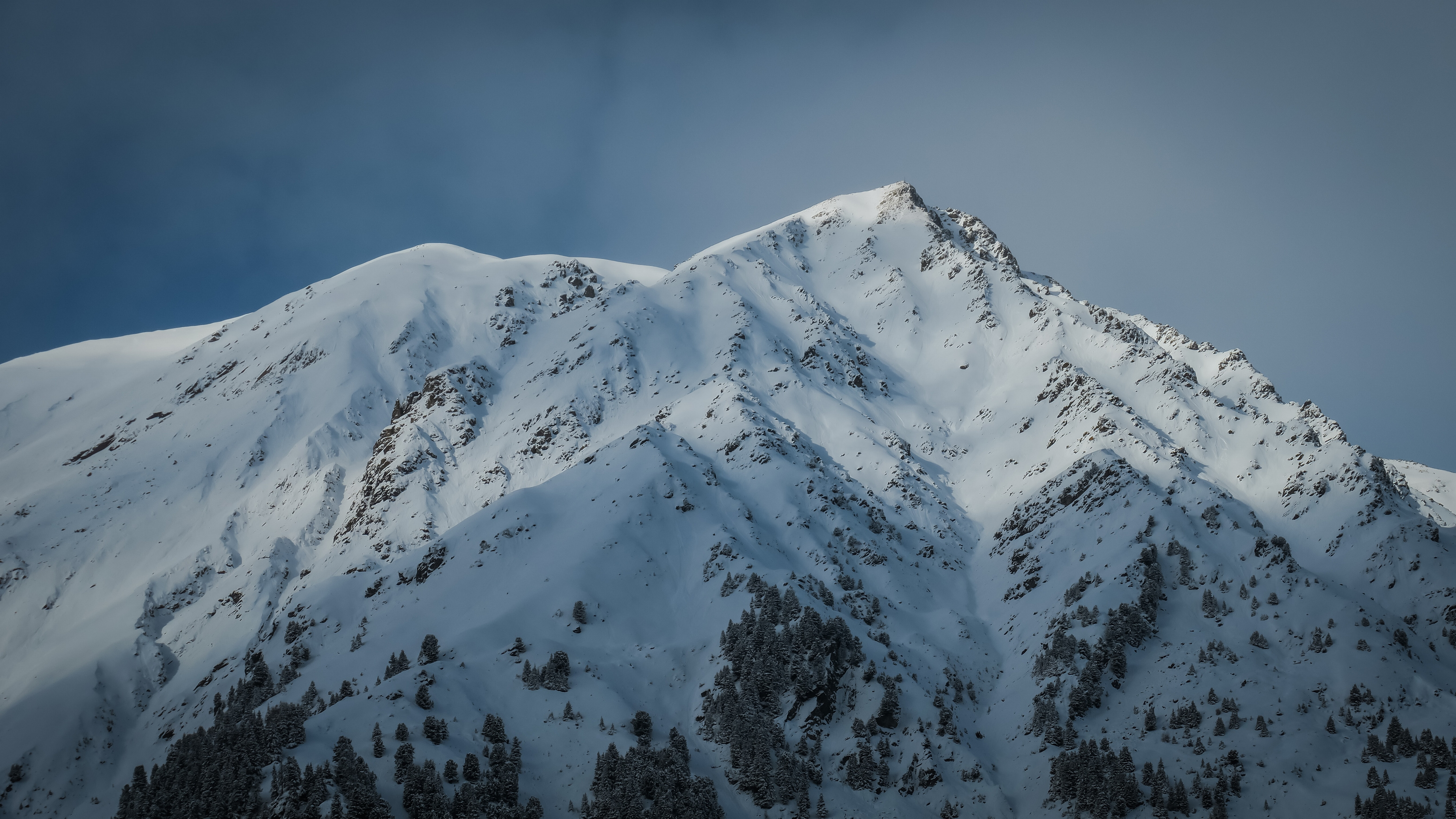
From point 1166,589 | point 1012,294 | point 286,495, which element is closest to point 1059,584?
point 1166,589

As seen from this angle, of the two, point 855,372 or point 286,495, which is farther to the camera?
point 855,372

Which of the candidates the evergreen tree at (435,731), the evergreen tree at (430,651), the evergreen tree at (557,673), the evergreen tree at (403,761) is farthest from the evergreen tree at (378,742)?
the evergreen tree at (557,673)

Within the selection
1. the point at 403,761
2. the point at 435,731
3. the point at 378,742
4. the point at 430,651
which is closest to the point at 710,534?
the point at 430,651

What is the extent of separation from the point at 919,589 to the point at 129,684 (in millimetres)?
114049

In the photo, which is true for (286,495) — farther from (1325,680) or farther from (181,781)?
(1325,680)

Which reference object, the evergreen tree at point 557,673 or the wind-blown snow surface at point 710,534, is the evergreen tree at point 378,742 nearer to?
the wind-blown snow surface at point 710,534

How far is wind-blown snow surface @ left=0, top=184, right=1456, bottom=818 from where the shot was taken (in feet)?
292

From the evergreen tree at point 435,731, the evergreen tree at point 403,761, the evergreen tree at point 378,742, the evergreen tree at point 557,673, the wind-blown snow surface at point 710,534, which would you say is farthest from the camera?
the evergreen tree at point 557,673

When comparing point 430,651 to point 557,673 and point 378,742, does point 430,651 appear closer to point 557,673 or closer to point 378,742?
point 557,673

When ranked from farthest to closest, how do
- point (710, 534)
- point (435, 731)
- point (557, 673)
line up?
point (710, 534) < point (557, 673) < point (435, 731)

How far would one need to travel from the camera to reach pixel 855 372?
562 ft

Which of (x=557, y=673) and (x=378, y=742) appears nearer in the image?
(x=378, y=742)

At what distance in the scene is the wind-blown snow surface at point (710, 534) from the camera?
88938 millimetres

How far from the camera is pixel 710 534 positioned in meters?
117
